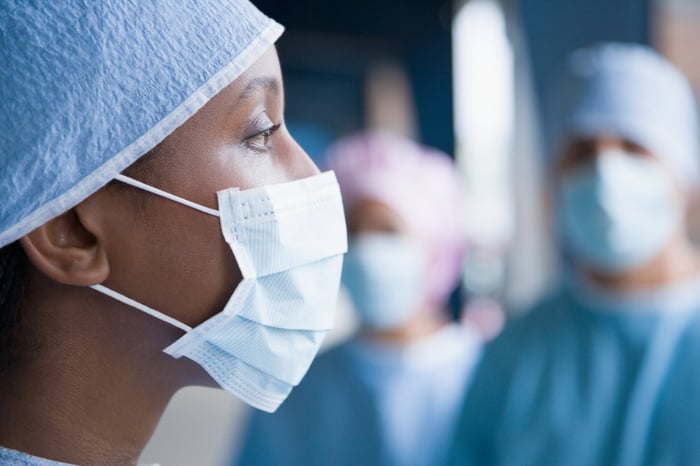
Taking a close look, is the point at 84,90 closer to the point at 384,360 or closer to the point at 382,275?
the point at 382,275

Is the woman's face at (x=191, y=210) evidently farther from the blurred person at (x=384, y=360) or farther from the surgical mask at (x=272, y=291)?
the blurred person at (x=384, y=360)

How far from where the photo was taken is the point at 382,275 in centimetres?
200

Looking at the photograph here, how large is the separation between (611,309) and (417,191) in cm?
70

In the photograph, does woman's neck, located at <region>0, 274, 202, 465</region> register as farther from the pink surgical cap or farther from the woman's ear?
the pink surgical cap

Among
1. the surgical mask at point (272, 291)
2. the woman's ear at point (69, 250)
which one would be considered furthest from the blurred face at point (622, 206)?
the woman's ear at point (69, 250)

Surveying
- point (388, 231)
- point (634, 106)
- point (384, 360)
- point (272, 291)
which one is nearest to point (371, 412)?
point (384, 360)

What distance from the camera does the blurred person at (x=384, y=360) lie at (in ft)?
6.55

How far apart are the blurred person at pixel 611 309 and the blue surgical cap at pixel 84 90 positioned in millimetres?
1217

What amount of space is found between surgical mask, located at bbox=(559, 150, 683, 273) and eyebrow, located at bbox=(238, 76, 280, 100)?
1103 millimetres

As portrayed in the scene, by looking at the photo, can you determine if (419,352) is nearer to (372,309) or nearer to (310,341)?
(372,309)

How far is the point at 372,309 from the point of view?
2025 millimetres

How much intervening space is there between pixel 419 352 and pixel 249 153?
56.4 inches

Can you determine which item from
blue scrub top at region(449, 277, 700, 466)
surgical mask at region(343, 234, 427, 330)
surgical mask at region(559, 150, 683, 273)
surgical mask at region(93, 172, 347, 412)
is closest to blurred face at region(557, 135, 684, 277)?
surgical mask at region(559, 150, 683, 273)

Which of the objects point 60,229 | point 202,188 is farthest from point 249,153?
point 60,229
